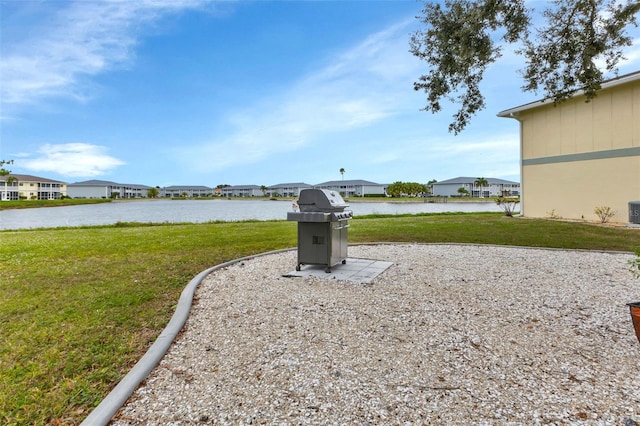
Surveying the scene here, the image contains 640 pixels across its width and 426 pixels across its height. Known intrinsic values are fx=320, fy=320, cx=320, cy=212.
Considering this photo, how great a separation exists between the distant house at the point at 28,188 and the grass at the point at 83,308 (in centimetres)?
6936

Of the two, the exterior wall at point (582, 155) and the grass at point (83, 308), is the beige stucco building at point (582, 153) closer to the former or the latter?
the exterior wall at point (582, 155)

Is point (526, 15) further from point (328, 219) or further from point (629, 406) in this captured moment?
point (629, 406)

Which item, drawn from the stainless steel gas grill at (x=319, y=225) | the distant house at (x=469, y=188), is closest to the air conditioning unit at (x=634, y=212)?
the stainless steel gas grill at (x=319, y=225)

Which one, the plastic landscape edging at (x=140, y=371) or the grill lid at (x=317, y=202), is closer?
the plastic landscape edging at (x=140, y=371)

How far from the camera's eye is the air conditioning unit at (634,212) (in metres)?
10.8

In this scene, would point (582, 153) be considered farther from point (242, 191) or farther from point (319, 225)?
point (242, 191)

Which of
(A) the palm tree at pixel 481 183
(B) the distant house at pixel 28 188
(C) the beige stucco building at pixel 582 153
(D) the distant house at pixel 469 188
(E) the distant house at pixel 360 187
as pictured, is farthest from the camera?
(E) the distant house at pixel 360 187

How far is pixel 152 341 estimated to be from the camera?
278 cm

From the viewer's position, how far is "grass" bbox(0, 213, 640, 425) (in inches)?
81.5

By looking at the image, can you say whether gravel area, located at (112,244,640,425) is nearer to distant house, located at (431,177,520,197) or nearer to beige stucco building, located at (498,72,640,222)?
beige stucco building, located at (498,72,640,222)

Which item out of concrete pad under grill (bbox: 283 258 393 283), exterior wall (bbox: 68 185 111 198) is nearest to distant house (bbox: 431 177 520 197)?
concrete pad under grill (bbox: 283 258 393 283)

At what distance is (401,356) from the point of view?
2506 mm

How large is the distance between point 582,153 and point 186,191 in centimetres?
12972

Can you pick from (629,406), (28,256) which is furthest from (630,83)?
(28,256)
